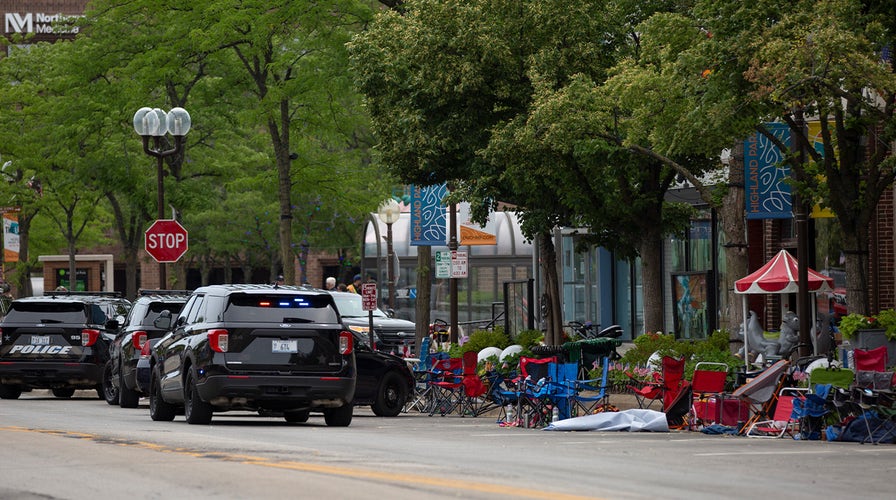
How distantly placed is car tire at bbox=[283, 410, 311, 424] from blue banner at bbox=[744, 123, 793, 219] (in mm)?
8335

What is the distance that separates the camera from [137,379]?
81.7 ft

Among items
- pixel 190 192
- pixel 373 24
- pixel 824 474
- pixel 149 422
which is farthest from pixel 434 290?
pixel 824 474

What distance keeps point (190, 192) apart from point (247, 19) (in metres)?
9.23

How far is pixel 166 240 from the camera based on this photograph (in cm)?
3331

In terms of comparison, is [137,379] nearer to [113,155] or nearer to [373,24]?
[373,24]

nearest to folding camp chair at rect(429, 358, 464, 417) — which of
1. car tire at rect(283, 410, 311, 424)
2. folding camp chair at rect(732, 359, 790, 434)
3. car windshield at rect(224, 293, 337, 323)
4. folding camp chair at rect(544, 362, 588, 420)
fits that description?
folding camp chair at rect(544, 362, 588, 420)

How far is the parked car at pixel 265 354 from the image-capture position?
1952 cm

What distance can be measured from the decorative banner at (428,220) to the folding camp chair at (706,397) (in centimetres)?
1295

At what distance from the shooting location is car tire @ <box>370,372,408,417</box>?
24281mm

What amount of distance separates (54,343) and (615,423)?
38.7 feet

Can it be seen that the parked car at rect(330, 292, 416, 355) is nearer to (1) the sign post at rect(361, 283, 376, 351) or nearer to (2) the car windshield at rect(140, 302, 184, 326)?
(1) the sign post at rect(361, 283, 376, 351)

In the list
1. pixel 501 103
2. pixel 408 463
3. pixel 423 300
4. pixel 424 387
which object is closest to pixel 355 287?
pixel 423 300

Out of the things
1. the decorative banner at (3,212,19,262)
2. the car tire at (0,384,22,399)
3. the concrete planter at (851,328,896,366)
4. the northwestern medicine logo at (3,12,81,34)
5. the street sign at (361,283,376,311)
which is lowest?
the car tire at (0,384,22,399)

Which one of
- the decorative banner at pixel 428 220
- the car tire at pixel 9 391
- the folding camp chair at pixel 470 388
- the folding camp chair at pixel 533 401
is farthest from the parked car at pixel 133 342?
the decorative banner at pixel 428 220
